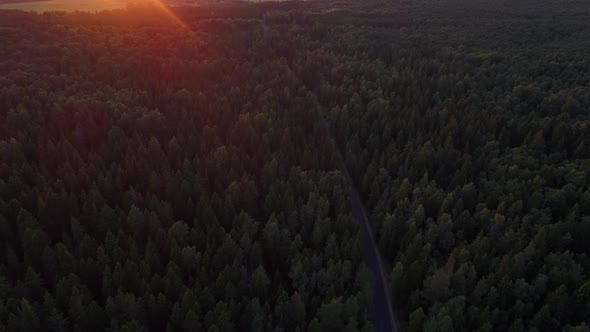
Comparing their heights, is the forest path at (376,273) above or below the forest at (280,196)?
below

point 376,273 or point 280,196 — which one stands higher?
point 280,196

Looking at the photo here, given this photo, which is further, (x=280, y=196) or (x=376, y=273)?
(x=280, y=196)

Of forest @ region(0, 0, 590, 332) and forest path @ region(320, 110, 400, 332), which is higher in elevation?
forest @ region(0, 0, 590, 332)

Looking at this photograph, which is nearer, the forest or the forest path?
the forest

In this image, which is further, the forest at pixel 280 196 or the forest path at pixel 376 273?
the forest path at pixel 376 273
